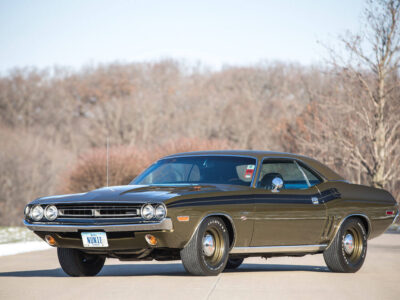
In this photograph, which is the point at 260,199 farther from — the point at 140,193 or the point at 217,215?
the point at 140,193

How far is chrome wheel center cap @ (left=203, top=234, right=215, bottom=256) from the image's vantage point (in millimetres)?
9538

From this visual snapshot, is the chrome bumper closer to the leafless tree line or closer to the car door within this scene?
the car door

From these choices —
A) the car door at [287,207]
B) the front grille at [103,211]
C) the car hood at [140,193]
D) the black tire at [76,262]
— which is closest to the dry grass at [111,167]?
the car door at [287,207]

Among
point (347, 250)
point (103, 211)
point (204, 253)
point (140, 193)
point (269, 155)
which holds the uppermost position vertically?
point (269, 155)

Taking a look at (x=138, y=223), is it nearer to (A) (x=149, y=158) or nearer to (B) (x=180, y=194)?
(B) (x=180, y=194)

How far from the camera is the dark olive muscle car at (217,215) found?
30.5 ft

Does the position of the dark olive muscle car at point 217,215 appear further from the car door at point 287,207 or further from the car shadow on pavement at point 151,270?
the car shadow on pavement at point 151,270

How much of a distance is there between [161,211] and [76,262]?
173 cm

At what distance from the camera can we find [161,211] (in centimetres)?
916

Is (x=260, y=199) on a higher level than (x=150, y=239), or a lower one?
higher

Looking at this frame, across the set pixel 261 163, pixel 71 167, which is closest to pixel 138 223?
pixel 261 163

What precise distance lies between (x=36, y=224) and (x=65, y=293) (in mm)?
1739

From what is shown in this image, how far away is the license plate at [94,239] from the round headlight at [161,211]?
0.68m

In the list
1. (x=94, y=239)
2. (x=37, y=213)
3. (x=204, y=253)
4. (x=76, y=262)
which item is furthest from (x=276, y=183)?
(x=37, y=213)
